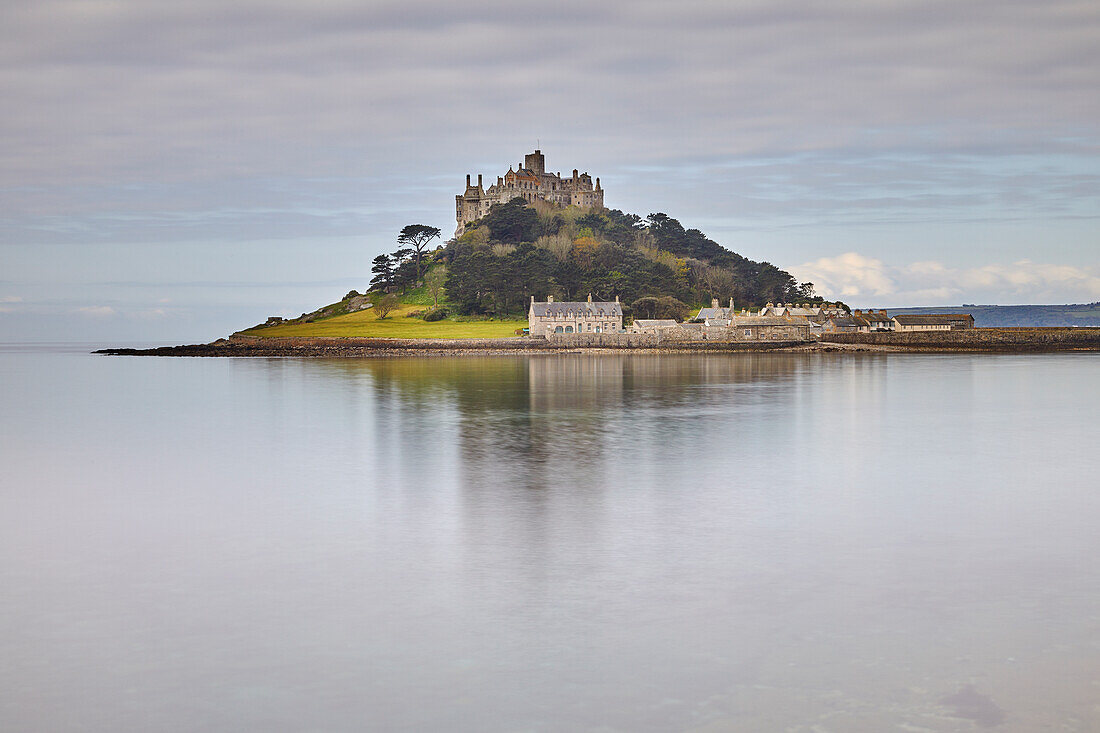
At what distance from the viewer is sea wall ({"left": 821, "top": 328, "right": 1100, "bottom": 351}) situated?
81125mm

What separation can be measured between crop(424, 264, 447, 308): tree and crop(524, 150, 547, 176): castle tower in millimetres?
23293

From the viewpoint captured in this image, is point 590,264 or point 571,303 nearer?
point 571,303

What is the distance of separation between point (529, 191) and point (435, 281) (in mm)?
23340

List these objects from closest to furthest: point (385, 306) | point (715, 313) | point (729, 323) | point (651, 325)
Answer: point (651, 325) → point (729, 323) → point (715, 313) → point (385, 306)

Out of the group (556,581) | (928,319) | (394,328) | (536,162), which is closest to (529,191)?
(536,162)

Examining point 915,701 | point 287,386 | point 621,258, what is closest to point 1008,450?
point 915,701

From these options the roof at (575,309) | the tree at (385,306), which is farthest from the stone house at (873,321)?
the tree at (385,306)

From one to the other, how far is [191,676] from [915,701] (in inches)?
213

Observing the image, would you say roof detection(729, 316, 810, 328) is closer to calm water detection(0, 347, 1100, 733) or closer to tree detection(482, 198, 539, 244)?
tree detection(482, 198, 539, 244)

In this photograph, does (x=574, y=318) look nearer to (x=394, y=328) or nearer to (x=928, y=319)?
(x=394, y=328)

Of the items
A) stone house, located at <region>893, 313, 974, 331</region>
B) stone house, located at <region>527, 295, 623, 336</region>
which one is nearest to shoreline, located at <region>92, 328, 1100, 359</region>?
stone house, located at <region>527, 295, 623, 336</region>

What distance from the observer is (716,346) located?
8300cm

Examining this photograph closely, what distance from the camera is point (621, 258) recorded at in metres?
101

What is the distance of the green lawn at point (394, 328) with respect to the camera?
8681 centimetres
